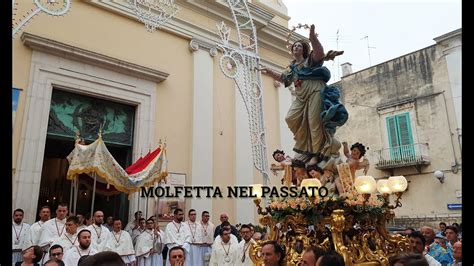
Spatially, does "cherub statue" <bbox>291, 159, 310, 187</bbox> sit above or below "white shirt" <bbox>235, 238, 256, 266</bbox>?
above

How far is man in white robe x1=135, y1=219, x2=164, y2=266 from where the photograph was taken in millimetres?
7652

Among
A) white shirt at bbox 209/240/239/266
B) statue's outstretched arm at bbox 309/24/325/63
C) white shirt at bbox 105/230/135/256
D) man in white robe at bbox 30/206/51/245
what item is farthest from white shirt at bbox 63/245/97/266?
statue's outstretched arm at bbox 309/24/325/63

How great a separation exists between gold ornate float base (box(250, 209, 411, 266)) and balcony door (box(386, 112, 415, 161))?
11.5 meters

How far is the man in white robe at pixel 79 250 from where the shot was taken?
18.6 ft

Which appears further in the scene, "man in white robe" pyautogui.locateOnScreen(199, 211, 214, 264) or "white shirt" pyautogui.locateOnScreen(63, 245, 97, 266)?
"man in white robe" pyautogui.locateOnScreen(199, 211, 214, 264)

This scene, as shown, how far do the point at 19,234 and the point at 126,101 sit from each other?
13.3ft

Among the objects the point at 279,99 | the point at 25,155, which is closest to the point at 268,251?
the point at 25,155

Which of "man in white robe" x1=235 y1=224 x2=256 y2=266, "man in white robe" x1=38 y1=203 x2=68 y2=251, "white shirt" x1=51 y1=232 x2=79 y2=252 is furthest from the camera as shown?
"man in white robe" x1=235 y1=224 x2=256 y2=266

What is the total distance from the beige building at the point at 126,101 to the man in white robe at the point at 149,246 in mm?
1316

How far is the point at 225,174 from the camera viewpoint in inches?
435

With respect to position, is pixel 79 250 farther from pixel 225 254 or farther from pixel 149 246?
pixel 225 254

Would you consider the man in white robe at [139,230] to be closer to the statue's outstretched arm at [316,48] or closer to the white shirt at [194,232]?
the white shirt at [194,232]

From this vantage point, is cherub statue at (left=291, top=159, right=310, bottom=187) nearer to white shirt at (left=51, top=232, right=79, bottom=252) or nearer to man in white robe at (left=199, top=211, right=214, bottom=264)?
man in white robe at (left=199, top=211, right=214, bottom=264)
